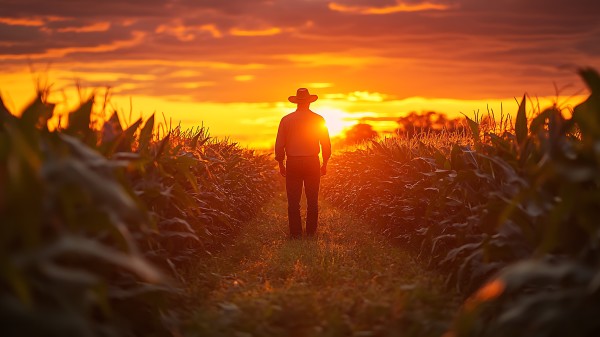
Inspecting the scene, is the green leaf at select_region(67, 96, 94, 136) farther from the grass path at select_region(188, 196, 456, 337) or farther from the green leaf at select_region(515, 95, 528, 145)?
the green leaf at select_region(515, 95, 528, 145)

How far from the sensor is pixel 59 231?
3.18 meters

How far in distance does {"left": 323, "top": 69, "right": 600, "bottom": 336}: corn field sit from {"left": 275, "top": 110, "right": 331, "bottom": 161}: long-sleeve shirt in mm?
2726

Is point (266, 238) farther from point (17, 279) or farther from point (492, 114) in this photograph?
point (17, 279)

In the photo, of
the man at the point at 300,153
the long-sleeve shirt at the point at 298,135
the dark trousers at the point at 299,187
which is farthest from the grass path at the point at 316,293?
the long-sleeve shirt at the point at 298,135

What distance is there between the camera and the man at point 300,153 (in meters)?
11.0

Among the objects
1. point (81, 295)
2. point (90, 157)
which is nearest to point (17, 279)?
point (81, 295)

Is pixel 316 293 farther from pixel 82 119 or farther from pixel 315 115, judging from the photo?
pixel 315 115

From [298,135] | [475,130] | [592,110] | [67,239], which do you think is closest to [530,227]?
[592,110]

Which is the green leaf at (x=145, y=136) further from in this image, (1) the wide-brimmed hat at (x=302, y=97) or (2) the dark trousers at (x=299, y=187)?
(1) the wide-brimmed hat at (x=302, y=97)

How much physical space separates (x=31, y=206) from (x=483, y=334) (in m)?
2.73

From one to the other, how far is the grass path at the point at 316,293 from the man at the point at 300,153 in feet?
4.25

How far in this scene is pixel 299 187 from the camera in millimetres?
11133

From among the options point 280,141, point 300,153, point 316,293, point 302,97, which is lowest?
point 316,293

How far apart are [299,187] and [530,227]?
6.65 m
